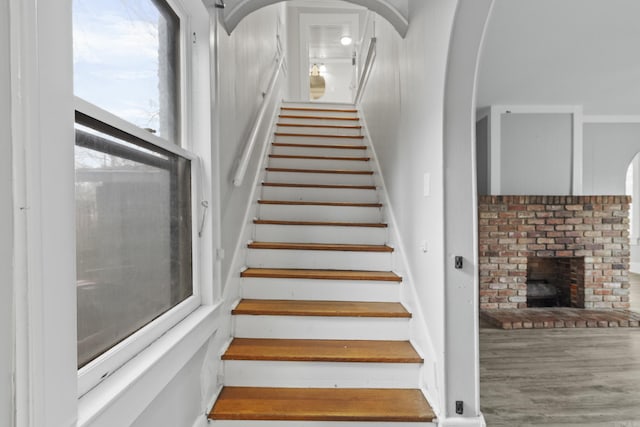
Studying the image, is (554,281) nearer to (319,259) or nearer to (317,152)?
(317,152)

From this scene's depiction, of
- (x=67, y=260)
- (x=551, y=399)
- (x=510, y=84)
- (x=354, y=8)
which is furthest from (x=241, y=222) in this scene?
(x=354, y=8)

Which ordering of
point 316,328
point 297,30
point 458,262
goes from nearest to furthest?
point 458,262
point 316,328
point 297,30

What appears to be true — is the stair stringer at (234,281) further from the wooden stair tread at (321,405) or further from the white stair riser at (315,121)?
the white stair riser at (315,121)

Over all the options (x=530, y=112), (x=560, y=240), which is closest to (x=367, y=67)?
(x=530, y=112)

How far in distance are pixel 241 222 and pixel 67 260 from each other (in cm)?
173

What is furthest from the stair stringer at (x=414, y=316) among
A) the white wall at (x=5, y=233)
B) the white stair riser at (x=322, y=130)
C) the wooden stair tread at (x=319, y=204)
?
the white wall at (x=5, y=233)

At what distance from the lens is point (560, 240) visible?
4094 millimetres

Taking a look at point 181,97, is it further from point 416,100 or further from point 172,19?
point 416,100

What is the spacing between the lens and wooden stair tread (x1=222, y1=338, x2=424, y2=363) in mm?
1821

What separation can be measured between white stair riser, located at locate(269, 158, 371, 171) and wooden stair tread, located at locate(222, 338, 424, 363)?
6.25 ft

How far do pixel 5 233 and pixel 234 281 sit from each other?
5.34 ft

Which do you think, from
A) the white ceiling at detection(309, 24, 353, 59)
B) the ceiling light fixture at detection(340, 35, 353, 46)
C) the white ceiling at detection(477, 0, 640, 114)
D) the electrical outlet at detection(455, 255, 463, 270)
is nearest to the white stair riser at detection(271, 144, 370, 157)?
the white ceiling at detection(477, 0, 640, 114)

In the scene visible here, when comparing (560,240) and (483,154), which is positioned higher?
(483,154)

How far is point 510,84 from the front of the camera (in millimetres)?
3527
